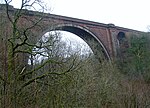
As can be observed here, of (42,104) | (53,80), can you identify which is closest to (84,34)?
(53,80)

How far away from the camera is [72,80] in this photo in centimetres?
866

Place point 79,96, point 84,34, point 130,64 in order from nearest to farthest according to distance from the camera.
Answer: point 79,96 → point 130,64 → point 84,34

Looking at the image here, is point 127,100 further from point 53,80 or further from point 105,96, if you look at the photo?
point 53,80

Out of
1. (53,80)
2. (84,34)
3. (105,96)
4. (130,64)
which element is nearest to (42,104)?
(53,80)

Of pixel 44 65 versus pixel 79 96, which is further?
pixel 44 65

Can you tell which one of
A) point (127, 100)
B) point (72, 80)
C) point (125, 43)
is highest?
point (125, 43)

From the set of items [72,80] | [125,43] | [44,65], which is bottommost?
[72,80]

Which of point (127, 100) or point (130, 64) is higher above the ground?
point (130, 64)

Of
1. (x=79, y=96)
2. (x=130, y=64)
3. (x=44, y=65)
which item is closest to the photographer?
(x=79, y=96)

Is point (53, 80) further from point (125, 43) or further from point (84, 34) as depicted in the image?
point (125, 43)

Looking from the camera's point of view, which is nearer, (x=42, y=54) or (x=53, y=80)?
(x=53, y=80)

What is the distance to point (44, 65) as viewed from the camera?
30.4ft

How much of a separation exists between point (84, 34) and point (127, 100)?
1684 centimetres

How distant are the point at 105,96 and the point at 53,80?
2580 millimetres
